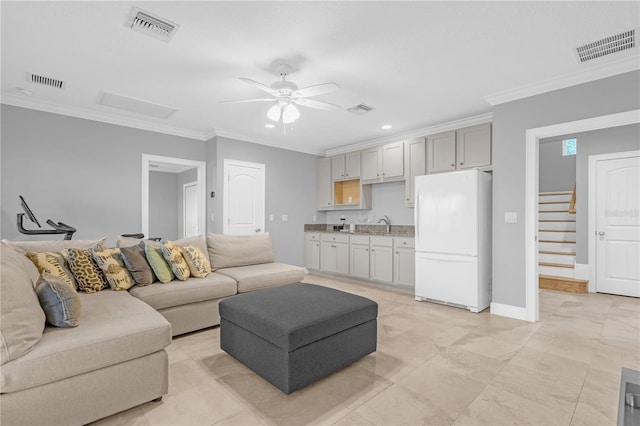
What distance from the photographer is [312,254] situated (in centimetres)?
649

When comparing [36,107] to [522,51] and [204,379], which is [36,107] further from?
[522,51]

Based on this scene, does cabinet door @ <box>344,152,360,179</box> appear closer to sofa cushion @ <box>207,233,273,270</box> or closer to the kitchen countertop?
the kitchen countertop

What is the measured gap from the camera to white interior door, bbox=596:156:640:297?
4664 mm

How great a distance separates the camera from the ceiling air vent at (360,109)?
13.7ft

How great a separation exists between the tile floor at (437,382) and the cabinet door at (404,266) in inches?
53.1

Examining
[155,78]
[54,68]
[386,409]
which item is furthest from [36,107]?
[386,409]

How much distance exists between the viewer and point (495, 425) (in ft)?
5.94

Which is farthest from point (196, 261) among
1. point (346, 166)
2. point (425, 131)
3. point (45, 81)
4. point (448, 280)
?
point (425, 131)

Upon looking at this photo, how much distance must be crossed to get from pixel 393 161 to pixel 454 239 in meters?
1.90

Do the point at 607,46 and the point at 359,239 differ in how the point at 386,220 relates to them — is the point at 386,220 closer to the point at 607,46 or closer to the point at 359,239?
the point at 359,239

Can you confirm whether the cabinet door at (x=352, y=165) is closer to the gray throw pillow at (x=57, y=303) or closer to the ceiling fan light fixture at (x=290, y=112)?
the ceiling fan light fixture at (x=290, y=112)

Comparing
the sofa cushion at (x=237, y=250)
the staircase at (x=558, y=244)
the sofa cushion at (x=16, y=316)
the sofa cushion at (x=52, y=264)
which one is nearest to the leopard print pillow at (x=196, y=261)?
the sofa cushion at (x=237, y=250)

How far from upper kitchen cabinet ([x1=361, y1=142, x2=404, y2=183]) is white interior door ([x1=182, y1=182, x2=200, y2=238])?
472 cm

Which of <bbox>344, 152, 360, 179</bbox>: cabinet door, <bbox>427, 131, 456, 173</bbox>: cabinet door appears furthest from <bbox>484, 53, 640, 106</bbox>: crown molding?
<bbox>344, 152, 360, 179</bbox>: cabinet door
